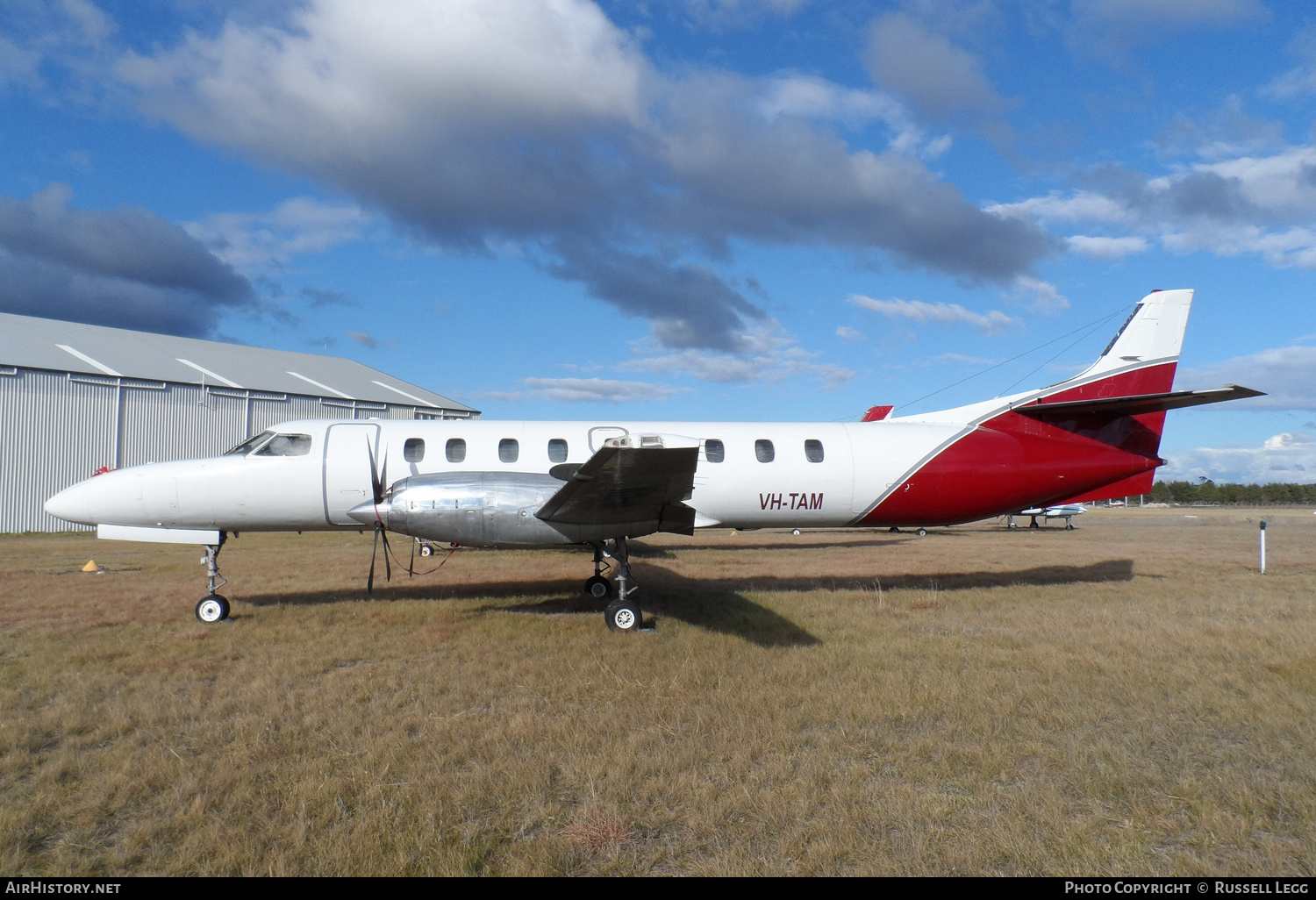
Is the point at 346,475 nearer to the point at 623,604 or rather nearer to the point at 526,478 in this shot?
the point at 526,478

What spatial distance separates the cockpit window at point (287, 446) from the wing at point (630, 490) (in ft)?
13.2

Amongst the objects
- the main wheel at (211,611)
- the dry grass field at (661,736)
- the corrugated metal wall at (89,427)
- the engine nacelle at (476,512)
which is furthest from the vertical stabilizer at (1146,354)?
the corrugated metal wall at (89,427)

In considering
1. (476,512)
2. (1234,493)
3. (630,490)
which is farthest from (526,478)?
(1234,493)

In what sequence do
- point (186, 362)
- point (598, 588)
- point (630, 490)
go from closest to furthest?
1. point (630, 490)
2. point (598, 588)
3. point (186, 362)

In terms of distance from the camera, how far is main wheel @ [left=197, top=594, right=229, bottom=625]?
9617 millimetres

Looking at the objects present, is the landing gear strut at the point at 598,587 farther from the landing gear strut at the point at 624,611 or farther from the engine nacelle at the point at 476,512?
the engine nacelle at the point at 476,512

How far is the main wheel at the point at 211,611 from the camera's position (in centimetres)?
962

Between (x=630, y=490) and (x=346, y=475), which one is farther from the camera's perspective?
(x=346, y=475)

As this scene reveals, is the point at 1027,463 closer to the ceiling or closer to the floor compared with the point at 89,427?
closer to the floor

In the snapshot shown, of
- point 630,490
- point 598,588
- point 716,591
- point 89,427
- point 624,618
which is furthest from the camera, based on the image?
point 89,427

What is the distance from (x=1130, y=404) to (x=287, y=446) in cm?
1332

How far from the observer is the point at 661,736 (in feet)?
17.9

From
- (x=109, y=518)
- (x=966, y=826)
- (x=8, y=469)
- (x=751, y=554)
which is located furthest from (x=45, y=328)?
(x=966, y=826)

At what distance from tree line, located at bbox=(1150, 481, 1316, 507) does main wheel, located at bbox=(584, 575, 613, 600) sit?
109 m
